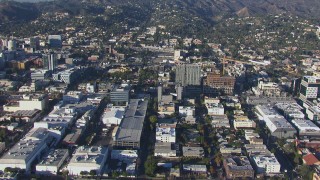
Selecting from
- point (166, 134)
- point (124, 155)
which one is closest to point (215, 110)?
point (166, 134)

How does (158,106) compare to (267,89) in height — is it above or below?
below

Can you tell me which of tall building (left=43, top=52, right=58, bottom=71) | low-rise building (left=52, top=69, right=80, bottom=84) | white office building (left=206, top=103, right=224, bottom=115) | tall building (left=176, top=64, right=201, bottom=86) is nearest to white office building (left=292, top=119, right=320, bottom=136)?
white office building (left=206, top=103, right=224, bottom=115)

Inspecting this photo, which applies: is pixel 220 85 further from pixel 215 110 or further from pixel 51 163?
pixel 51 163

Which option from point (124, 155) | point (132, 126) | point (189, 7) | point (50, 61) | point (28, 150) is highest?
point (189, 7)

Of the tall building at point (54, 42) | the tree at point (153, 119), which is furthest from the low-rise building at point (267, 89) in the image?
the tall building at point (54, 42)

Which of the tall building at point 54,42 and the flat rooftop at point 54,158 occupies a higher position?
the tall building at point 54,42

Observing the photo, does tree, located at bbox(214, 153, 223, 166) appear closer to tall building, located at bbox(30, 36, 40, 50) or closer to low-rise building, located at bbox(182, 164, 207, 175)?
low-rise building, located at bbox(182, 164, 207, 175)

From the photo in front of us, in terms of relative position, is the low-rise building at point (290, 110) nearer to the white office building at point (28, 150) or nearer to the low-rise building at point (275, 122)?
the low-rise building at point (275, 122)
